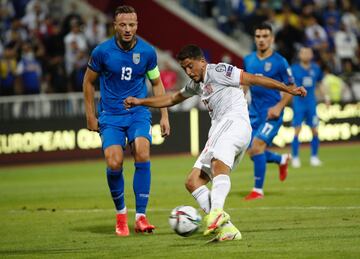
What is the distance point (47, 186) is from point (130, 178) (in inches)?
69.3

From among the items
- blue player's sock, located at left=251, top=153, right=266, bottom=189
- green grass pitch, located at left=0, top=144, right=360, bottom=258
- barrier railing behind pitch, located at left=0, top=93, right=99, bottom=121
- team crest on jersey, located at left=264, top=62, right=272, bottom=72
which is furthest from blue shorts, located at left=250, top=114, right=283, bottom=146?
barrier railing behind pitch, located at left=0, top=93, right=99, bottom=121

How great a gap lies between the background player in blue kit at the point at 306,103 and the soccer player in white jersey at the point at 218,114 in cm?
975

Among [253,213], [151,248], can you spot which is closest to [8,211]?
[253,213]

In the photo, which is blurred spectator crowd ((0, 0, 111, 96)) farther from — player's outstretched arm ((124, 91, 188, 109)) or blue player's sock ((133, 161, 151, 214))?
player's outstretched arm ((124, 91, 188, 109))

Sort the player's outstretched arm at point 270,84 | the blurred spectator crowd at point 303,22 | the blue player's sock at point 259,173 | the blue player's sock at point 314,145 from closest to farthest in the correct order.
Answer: the player's outstretched arm at point 270,84 → the blue player's sock at point 259,173 → the blue player's sock at point 314,145 → the blurred spectator crowd at point 303,22

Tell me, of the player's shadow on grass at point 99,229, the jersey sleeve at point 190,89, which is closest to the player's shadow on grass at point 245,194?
the player's shadow on grass at point 99,229

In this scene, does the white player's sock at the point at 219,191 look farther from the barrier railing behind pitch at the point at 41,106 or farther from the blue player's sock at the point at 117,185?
the barrier railing behind pitch at the point at 41,106

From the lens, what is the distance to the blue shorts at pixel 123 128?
35.0 feet

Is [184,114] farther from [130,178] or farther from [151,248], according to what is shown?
[151,248]

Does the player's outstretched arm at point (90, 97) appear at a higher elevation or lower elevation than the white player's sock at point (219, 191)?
higher

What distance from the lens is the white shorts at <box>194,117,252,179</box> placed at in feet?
32.1

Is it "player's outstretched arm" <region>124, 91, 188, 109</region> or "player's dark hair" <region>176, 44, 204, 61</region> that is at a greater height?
"player's dark hair" <region>176, 44, 204, 61</region>

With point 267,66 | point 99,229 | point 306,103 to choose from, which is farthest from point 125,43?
point 306,103

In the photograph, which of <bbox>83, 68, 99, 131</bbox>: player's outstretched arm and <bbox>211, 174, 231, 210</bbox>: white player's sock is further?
<bbox>83, 68, 99, 131</bbox>: player's outstretched arm
